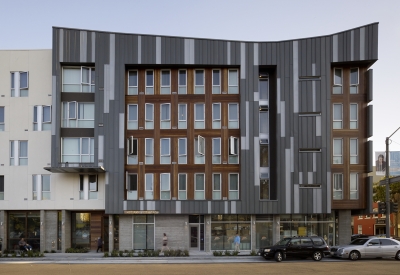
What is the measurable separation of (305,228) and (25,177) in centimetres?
2342

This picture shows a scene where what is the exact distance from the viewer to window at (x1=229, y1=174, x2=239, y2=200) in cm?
3675

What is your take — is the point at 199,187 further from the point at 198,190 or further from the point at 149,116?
the point at 149,116

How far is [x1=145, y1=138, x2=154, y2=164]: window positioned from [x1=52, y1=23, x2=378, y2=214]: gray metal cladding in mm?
1999

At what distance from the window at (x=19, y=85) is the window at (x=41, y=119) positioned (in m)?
1.66

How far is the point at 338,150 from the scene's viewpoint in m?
36.8

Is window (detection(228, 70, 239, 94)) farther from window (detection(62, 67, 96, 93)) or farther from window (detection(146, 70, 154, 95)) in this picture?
window (detection(62, 67, 96, 93))

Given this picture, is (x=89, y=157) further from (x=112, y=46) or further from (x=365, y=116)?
(x=365, y=116)

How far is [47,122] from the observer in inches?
1468

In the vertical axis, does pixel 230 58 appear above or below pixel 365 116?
above

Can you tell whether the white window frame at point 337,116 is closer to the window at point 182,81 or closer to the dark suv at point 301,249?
the dark suv at point 301,249

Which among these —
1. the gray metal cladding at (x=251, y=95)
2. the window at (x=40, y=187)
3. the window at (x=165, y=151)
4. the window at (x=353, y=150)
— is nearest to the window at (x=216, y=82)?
the gray metal cladding at (x=251, y=95)

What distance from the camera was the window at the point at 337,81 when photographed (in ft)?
122

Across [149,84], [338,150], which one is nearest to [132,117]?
[149,84]

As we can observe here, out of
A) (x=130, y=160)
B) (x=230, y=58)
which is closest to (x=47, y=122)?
(x=130, y=160)
